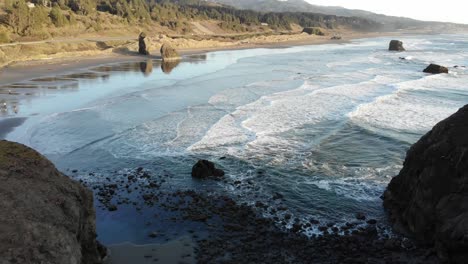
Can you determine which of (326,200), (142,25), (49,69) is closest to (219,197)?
(326,200)

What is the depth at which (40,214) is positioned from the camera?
7191mm

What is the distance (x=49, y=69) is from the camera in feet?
145

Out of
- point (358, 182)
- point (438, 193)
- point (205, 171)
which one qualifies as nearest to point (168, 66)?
point (205, 171)

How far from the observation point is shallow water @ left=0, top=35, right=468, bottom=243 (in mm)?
14906

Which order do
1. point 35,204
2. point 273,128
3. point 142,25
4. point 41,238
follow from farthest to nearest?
point 142,25, point 273,128, point 35,204, point 41,238

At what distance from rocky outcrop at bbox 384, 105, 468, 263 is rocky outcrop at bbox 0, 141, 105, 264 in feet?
26.1

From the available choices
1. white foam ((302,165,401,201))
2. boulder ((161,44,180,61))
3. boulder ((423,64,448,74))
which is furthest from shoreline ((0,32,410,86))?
boulder ((423,64,448,74))

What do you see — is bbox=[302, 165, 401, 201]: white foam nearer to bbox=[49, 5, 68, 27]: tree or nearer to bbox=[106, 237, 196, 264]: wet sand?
bbox=[106, 237, 196, 264]: wet sand

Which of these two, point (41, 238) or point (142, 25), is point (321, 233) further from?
point (142, 25)

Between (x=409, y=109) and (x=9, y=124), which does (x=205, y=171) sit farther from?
(x=409, y=109)

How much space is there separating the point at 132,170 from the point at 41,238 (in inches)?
381

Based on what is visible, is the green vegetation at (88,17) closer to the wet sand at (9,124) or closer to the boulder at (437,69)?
the wet sand at (9,124)

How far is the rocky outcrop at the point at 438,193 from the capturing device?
354 inches

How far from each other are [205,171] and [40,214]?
855 centimetres
